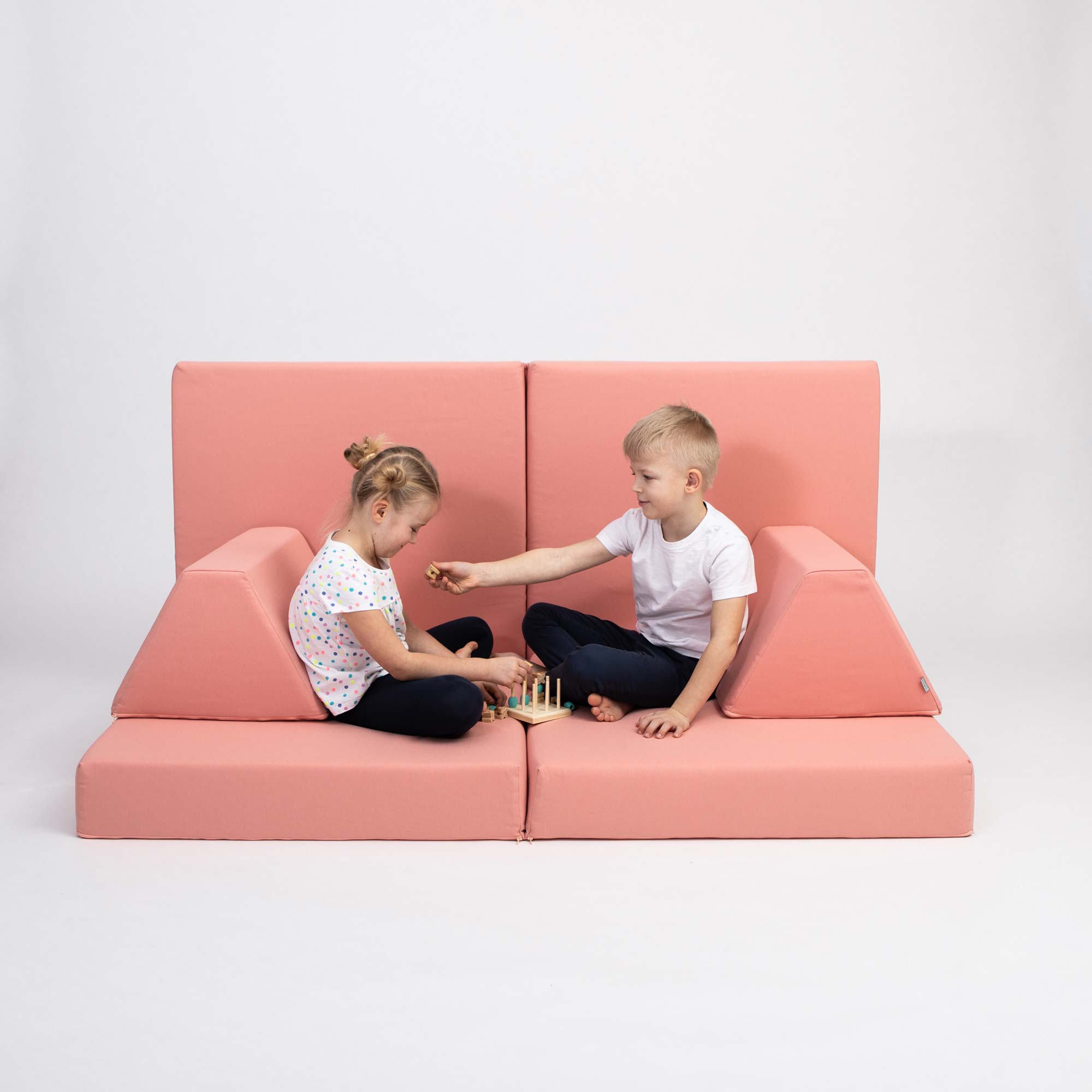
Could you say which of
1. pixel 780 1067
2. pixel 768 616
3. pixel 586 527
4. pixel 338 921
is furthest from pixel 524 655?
pixel 780 1067

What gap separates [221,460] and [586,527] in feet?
3.49

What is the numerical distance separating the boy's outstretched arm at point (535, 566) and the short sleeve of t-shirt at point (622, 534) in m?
0.02

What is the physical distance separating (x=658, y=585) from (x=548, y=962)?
4.07 feet

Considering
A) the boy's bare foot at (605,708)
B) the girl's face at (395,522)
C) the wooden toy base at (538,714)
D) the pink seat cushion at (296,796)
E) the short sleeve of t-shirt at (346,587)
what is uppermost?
the girl's face at (395,522)

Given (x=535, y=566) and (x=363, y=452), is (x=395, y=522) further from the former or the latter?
(x=535, y=566)

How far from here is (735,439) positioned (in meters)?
3.69

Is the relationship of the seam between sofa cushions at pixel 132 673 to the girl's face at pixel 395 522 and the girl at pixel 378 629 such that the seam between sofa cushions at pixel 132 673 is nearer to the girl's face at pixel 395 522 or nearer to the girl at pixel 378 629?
the girl at pixel 378 629

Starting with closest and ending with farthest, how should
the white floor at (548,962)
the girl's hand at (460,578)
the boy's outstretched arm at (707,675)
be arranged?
the white floor at (548,962) < the boy's outstretched arm at (707,675) < the girl's hand at (460,578)

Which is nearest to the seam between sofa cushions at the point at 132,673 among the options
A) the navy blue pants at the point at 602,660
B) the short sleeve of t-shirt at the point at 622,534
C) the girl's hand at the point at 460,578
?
the girl's hand at the point at 460,578

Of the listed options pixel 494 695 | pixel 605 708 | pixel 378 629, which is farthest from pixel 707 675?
pixel 378 629

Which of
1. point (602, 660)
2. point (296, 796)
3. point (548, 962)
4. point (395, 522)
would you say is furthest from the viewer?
point (602, 660)

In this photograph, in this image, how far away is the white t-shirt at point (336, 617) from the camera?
3.08 meters

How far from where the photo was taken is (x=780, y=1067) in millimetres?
2127

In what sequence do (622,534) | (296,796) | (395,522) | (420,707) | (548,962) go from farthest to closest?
(622,534) → (395,522) → (420,707) → (296,796) → (548,962)
